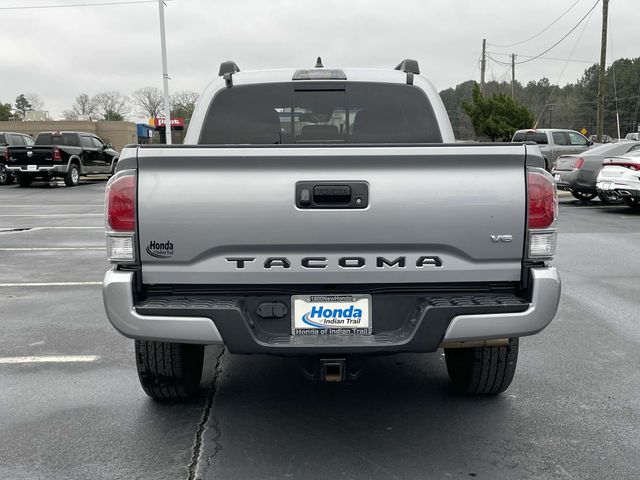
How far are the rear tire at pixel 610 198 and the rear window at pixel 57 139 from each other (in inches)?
735

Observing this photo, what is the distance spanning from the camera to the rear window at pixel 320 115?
474cm

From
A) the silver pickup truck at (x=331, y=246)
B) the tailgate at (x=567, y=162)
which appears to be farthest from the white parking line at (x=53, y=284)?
the tailgate at (x=567, y=162)

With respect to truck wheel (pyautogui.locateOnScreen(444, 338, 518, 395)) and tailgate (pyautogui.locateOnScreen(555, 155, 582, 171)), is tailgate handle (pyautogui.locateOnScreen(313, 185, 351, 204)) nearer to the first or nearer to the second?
truck wheel (pyautogui.locateOnScreen(444, 338, 518, 395))

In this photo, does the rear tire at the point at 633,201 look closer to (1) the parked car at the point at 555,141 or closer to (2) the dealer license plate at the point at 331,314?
(1) the parked car at the point at 555,141

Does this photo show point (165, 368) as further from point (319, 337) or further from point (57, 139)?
point (57, 139)

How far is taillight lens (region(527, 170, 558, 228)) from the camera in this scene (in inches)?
122

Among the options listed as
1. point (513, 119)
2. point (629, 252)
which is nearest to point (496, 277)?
point (629, 252)

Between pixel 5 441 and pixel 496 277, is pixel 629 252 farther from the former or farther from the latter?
pixel 5 441

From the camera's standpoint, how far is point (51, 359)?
4863mm

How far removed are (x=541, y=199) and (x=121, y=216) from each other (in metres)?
1.98


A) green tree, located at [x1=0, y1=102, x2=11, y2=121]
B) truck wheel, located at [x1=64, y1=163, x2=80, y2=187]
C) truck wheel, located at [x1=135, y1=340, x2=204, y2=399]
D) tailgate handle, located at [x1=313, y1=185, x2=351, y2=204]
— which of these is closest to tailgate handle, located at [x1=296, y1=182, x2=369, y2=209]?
tailgate handle, located at [x1=313, y1=185, x2=351, y2=204]

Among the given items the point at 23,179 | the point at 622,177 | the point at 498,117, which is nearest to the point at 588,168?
the point at 622,177

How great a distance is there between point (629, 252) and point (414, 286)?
7.56m

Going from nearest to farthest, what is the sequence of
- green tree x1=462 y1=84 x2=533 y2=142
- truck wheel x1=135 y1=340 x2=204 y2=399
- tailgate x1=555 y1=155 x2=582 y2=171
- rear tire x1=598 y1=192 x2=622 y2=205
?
truck wheel x1=135 y1=340 x2=204 y2=399
rear tire x1=598 y1=192 x2=622 y2=205
tailgate x1=555 y1=155 x2=582 y2=171
green tree x1=462 y1=84 x2=533 y2=142
